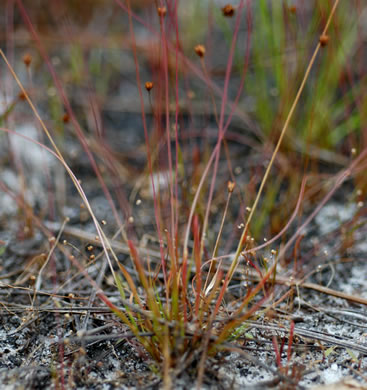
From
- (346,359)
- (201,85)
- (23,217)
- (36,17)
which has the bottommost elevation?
(346,359)

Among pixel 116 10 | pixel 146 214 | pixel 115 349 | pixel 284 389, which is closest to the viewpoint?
pixel 284 389

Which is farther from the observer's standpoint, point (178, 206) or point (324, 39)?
point (178, 206)

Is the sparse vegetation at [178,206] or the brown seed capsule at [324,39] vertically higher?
the brown seed capsule at [324,39]

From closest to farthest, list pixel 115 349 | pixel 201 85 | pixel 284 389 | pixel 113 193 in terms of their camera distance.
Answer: pixel 284 389, pixel 115 349, pixel 113 193, pixel 201 85

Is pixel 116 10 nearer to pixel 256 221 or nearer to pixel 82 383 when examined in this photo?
pixel 256 221

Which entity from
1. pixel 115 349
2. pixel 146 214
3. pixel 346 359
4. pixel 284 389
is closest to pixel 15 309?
pixel 115 349

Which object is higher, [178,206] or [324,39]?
[324,39]

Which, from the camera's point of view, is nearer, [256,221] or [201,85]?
[256,221]

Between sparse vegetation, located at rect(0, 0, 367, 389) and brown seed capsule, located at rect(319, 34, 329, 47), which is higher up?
brown seed capsule, located at rect(319, 34, 329, 47)

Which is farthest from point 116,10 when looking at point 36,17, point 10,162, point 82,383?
point 82,383

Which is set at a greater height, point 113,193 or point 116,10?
point 116,10
